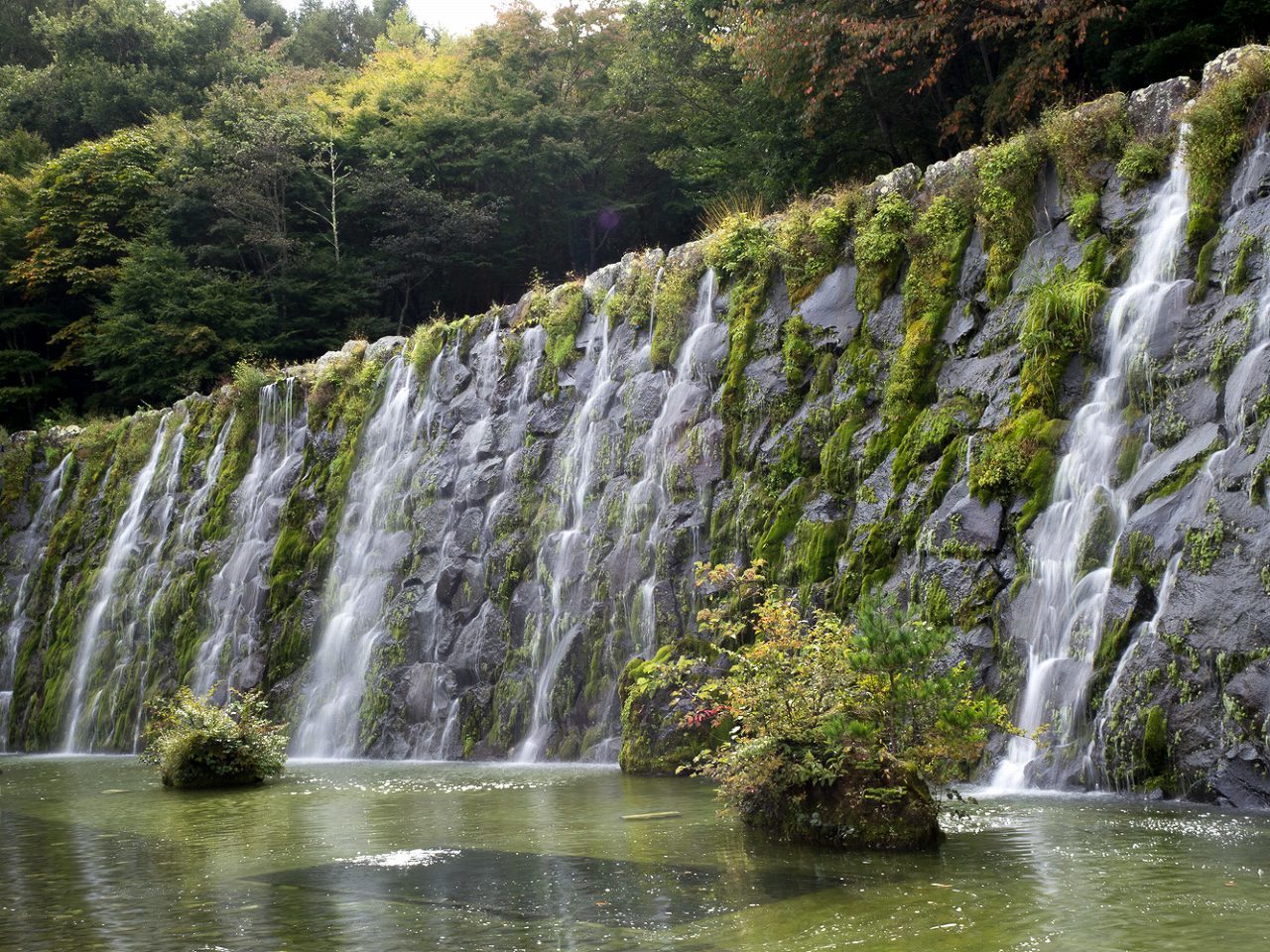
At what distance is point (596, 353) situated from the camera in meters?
19.1

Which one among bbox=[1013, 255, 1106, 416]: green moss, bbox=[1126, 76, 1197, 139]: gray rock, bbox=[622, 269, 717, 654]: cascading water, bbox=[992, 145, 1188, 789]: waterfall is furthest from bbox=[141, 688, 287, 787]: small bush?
bbox=[1126, 76, 1197, 139]: gray rock

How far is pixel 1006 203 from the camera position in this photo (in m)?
14.4

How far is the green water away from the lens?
18.8 ft

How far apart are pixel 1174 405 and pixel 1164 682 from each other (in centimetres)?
280

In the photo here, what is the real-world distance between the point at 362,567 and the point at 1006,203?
37.6 ft

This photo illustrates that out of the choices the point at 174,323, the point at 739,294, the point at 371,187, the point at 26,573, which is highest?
the point at 371,187

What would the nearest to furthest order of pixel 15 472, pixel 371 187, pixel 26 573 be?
pixel 26 573 < pixel 15 472 < pixel 371 187

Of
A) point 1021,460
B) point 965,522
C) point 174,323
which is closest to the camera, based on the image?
point 1021,460

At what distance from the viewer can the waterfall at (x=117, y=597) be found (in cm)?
2311

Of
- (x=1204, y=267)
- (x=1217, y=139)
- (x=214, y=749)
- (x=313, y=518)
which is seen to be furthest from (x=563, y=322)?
(x=1204, y=267)

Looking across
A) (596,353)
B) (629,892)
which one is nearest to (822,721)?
(629,892)

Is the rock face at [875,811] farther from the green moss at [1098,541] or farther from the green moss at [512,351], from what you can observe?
the green moss at [512,351]

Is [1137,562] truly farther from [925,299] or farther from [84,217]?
[84,217]

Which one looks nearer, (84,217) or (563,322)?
(563,322)
